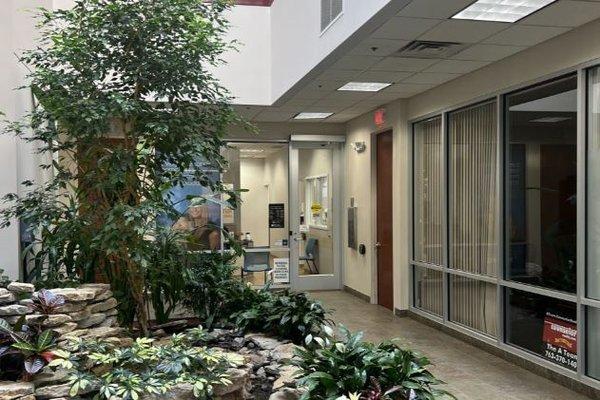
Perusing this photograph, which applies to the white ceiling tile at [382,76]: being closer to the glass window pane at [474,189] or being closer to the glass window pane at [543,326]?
the glass window pane at [474,189]

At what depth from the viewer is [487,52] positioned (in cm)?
467

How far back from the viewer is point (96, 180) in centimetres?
420

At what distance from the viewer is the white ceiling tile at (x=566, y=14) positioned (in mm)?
3570

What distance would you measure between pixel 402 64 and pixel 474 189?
1.57 m

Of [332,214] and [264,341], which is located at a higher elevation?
[332,214]

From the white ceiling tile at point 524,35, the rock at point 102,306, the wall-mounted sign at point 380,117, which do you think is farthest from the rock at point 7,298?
the wall-mounted sign at point 380,117

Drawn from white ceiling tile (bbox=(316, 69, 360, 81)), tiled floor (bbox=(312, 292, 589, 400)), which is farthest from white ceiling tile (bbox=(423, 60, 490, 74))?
tiled floor (bbox=(312, 292, 589, 400))

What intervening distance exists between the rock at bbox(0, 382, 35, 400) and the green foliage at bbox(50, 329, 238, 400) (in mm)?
156

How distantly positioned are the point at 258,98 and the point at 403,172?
85.4 inches

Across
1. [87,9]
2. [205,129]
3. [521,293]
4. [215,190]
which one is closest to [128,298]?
[215,190]

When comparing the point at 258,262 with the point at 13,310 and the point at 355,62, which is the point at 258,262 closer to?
the point at 355,62

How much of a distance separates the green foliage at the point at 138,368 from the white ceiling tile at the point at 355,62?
2.83 m

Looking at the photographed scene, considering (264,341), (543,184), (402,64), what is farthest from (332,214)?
(264,341)

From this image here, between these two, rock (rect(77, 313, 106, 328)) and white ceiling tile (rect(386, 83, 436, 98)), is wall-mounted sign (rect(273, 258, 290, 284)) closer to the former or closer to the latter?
white ceiling tile (rect(386, 83, 436, 98))
